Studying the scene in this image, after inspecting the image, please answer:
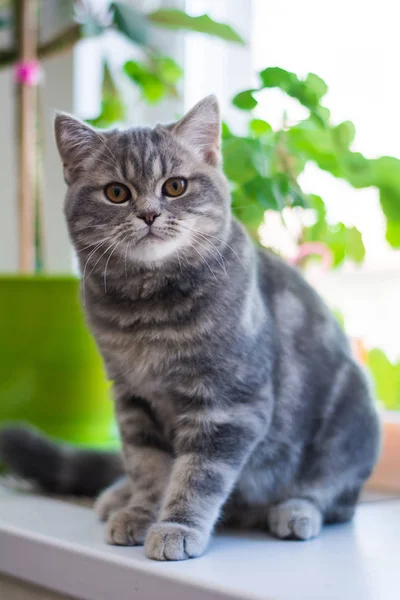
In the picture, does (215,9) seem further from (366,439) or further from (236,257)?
(366,439)

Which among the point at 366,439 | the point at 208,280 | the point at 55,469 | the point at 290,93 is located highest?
the point at 290,93

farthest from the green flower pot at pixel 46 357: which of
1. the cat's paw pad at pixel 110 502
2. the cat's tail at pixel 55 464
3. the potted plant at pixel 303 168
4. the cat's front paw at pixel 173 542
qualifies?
the cat's front paw at pixel 173 542

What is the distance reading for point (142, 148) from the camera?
96 cm

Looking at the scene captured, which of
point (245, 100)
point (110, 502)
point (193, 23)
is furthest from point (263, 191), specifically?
point (110, 502)

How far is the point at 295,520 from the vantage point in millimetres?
953

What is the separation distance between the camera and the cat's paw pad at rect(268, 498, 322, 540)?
37.3 inches

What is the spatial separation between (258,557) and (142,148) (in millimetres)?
578

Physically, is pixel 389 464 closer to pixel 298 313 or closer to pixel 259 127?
pixel 298 313

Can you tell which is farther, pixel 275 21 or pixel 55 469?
pixel 275 21

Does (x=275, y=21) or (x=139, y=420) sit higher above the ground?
(x=275, y=21)

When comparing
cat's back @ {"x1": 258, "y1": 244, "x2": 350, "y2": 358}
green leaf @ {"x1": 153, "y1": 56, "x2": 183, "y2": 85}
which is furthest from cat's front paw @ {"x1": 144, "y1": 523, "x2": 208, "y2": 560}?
green leaf @ {"x1": 153, "y1": 56, "x2": 183, "y2": 85}

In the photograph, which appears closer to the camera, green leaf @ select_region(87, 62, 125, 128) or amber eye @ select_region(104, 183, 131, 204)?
amber eye @ select_region(104, 183, 131, 204)

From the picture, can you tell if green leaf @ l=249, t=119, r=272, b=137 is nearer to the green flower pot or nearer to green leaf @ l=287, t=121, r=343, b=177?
green leaf @ l=287, t=121, r=343, b=177

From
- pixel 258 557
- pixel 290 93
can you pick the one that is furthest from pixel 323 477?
pixel 290 93
